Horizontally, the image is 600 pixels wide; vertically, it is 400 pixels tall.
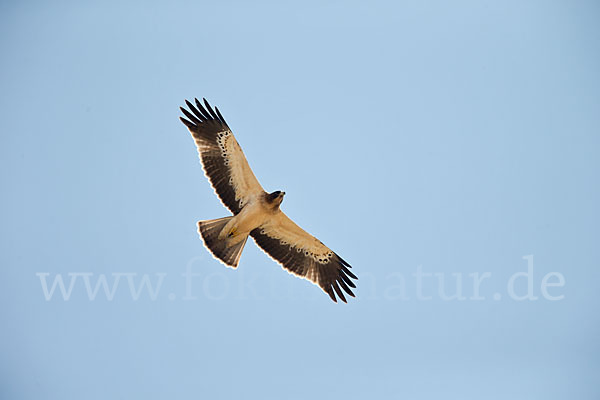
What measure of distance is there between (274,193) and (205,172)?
1.32m

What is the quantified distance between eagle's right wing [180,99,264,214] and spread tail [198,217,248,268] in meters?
0.48

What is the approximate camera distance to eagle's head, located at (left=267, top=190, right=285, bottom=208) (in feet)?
40.3

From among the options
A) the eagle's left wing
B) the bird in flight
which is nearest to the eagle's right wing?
the bird in flight

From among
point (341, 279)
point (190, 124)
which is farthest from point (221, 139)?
point (341, 279)

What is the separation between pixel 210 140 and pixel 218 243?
1.85 m

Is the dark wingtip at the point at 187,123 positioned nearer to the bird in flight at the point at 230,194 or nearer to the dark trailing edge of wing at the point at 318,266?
the bird in flight at the point at 230,194

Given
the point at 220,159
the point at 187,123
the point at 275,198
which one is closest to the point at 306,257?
the point at 275,198

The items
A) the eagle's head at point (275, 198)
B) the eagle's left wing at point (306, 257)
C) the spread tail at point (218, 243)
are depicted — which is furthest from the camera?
the eagle's left wing at point (306, 257)

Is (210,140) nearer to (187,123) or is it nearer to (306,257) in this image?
(187,123)

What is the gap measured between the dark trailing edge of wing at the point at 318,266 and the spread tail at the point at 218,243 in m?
0.68

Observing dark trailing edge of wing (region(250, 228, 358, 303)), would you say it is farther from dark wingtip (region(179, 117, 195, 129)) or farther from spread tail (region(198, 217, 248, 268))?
dark wingtip (region(179, 117, 195, 129))

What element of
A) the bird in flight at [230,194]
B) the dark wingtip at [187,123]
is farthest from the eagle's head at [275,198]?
the dark wingtip at [187,123]

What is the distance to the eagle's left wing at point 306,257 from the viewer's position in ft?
43.1

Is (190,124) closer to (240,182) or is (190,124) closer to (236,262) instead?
(240,182)
